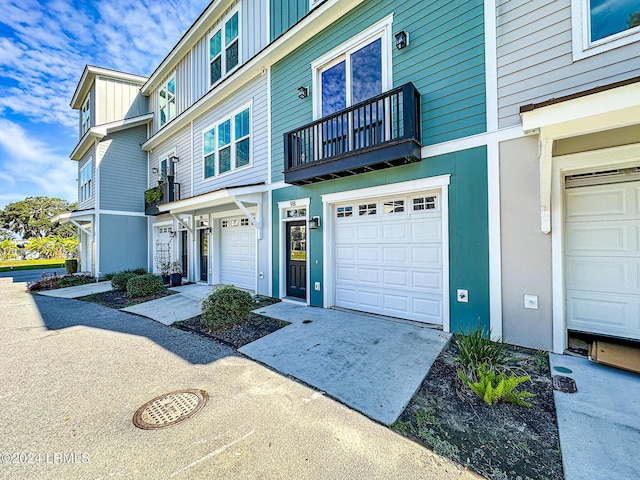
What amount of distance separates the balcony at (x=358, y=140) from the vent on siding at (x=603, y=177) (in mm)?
2052

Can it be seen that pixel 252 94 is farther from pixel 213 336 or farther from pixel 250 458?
pixel 250 458

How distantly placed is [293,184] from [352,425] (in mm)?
5125

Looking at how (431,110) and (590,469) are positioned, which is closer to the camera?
(590,469)

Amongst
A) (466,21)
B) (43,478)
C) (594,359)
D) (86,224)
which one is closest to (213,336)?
(43,478)

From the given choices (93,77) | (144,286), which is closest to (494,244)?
(144,286)

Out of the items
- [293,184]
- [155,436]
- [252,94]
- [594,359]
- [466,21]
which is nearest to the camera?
[155,436]

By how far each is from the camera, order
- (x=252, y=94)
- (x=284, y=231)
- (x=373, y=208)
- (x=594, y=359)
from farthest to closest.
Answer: (x=252, y=94)
(x=284, y=231)
(x=373, y=208)
(x=594, y=359)

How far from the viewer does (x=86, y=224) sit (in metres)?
14.3

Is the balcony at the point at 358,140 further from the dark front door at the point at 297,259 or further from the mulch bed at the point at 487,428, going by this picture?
the mulch bed at the point at 487,428

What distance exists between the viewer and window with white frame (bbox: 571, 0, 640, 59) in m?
3.19

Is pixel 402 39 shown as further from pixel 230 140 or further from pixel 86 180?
pixel 86 180

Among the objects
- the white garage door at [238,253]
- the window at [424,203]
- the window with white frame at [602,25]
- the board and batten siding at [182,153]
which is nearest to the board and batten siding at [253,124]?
the white garage door at [238,253]

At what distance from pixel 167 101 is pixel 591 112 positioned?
13420 millimetres

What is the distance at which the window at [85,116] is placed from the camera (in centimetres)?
1312
